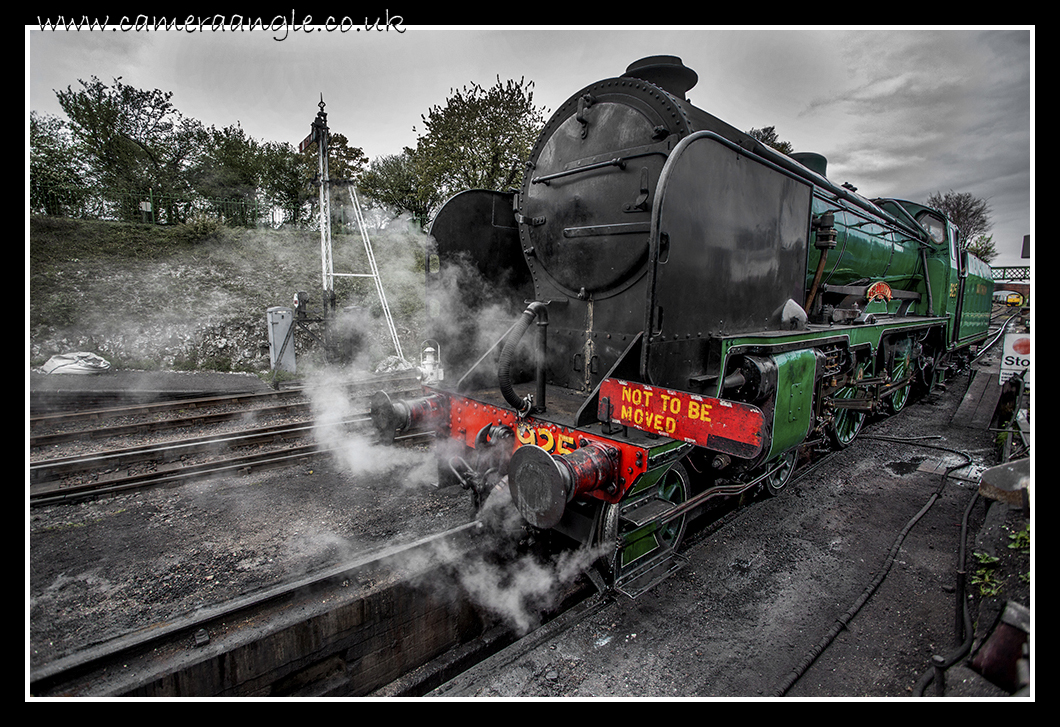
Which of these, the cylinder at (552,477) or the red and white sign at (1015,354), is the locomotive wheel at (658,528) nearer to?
the cylinder at (552,477)

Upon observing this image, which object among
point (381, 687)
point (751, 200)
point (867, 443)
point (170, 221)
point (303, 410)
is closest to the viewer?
point (381, 687)

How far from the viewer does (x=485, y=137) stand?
12.2m

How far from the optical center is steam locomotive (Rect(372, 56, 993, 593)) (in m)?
2.66

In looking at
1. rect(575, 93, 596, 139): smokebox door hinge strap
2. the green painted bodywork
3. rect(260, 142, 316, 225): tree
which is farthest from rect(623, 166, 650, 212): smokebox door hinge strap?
rect(260, 142, 316, 225): tree

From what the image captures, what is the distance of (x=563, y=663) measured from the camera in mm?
2578

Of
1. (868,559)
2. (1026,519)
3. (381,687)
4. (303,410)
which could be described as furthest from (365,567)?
(303,410)

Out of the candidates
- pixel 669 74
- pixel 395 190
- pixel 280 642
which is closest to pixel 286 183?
pixel 395 190

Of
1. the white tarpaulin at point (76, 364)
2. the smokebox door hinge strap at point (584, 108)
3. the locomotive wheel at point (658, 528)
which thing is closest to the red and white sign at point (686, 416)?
the locomotive wheel at point (658, 528)

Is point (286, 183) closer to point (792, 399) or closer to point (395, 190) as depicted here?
point (395, 190)

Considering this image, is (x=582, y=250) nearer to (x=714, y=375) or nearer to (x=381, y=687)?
(x=714, y=375)

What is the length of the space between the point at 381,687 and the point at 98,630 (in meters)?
1.56

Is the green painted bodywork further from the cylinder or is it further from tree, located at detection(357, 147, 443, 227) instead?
tree, located at detection(357, 147, 443, 227)

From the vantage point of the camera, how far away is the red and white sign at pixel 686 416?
7.68ft

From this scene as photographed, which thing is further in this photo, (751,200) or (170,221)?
(170,221)
